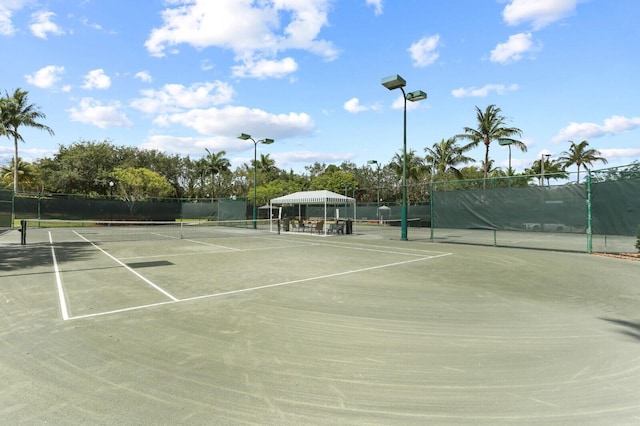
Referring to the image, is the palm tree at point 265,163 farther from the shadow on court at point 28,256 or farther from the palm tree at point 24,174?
the shadow on court at point 28,256

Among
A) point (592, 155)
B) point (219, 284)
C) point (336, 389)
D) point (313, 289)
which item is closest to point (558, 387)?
point (336, 389)

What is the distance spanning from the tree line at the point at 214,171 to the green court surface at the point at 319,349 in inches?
1082

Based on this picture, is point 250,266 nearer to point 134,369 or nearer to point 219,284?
point 219,284

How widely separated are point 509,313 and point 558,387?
2383mm

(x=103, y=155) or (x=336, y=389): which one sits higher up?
(x=103, y=155)

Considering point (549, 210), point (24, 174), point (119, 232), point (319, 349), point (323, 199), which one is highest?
point (24, 174)

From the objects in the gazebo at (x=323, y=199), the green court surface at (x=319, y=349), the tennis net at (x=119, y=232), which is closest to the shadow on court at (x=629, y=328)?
the green court surface at (x=319, y=349)

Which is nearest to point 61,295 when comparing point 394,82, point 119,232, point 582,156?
point 394,82

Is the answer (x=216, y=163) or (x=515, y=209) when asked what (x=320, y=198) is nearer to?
(x=515, y=209)

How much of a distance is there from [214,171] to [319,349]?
204ft

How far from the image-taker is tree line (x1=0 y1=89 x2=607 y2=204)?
3575 centimetres

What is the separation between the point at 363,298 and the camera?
6.23 meters

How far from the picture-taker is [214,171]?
6247 cm

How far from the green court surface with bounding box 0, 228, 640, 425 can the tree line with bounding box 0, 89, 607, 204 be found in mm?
27471
